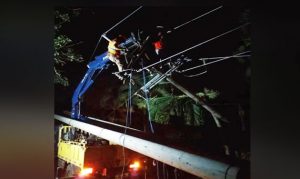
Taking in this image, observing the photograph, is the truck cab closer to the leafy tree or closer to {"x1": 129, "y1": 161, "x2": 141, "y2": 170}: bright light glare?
{"x1": 129, "y1": 161, "x2": 141, "y2": 170}: bright light glare

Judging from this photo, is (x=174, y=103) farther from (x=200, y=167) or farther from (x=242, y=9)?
(x=242, y=9)

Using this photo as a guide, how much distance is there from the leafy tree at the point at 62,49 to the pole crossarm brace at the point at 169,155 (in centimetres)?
34

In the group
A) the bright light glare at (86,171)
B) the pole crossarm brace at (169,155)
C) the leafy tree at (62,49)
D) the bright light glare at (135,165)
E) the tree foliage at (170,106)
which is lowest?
the bright light glare at (86,171)

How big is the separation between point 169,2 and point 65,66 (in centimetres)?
98

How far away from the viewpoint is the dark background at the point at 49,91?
103 inches

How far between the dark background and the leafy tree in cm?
8

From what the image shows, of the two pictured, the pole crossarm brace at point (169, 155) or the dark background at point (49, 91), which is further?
the dark background at point (49, 91)

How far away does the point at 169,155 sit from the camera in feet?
8.32

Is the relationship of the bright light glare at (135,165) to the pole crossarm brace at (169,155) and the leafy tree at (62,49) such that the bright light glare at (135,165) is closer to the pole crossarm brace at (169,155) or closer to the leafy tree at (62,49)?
the pole crossarm brace at (169,155)

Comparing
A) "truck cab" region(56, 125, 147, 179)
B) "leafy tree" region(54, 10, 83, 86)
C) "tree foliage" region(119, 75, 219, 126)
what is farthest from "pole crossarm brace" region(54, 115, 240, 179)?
"leafy tree" region(54, 10, 83, 86)

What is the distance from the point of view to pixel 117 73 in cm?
264

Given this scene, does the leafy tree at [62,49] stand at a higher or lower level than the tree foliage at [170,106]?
higher

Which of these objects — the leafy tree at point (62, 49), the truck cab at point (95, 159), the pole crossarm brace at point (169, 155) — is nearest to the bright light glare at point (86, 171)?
the truck cab at point (95, 159)

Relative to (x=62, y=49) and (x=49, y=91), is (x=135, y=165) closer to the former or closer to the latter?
(x=49, y=91)
